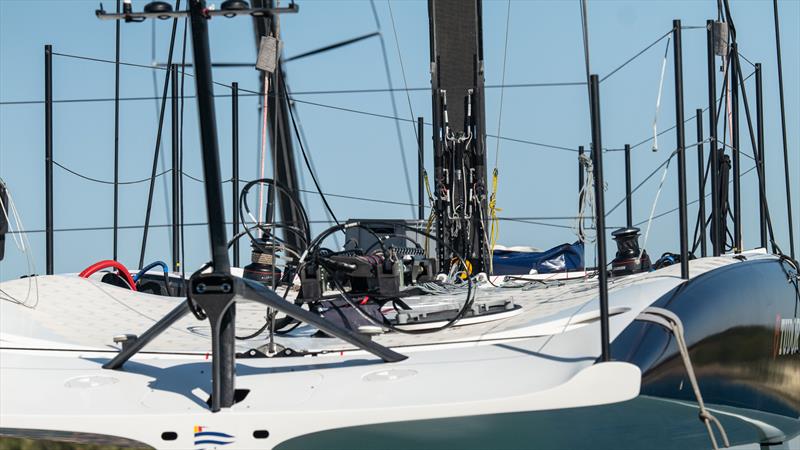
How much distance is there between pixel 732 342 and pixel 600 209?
0.85 m

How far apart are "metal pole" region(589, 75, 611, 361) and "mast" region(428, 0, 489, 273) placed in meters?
3.20

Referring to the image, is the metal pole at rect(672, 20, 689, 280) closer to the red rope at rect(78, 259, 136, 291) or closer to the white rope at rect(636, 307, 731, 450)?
the white rope at rect(636, 307, 731, 450)

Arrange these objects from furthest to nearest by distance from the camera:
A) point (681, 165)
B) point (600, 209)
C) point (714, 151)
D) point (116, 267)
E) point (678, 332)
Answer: point (116, 267) → point (714, 151) → point (681, 165) → point (678, 332) → point (600, 209)

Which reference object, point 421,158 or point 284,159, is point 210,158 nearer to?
point 284,159

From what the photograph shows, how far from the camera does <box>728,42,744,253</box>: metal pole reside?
15.4 feet

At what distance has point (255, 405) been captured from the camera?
2312mm

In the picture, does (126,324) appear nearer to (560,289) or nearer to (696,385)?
(560,289)

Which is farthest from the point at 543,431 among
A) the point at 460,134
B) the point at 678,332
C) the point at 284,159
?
the point at 460,134

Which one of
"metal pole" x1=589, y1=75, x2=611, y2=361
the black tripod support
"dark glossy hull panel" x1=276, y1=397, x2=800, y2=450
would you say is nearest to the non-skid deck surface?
"dark glossy hull panel" x1=276, y1=397, x2=800, y2=450

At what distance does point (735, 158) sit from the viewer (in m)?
4.76

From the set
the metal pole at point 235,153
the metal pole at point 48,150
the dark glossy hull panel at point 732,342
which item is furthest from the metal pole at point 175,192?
the dark glossy hull panel at point 732,342

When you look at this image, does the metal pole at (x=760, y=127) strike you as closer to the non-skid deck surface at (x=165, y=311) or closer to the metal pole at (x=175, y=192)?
the non-skid deck surface at (x=165, y=311)

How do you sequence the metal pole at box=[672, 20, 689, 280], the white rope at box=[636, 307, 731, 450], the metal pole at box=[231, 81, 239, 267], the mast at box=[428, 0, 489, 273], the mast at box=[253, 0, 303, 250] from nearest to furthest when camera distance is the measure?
the white rope at box=[636, 307, 731, 450] < the metal pole at box=[672, 20, 689, 280] < the mast at box=[253, 0, 303, 250] < the mast at box=[428, 0, 489, 273] < the metal pole at box=[231, 81, 239, 267]

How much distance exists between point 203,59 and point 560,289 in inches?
83.3
